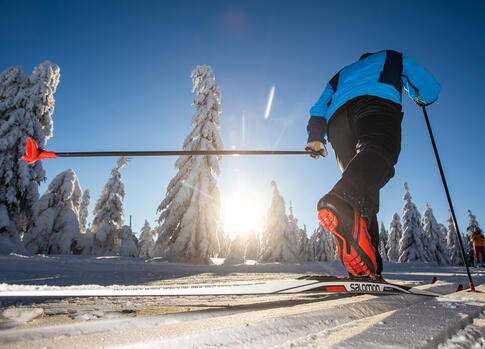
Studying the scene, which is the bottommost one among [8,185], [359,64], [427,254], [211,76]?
[427,254]

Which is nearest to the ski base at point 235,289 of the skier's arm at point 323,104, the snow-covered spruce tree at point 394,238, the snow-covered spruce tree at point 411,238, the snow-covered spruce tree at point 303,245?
the skier's arm at point 323,104

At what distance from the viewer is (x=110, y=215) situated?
22562mm

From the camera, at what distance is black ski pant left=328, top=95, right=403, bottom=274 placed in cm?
154

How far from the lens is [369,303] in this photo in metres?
1.12

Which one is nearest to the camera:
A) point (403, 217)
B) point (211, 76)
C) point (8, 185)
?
point (8, 185)

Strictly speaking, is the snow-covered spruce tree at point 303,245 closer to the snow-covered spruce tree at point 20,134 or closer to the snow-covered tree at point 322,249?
the snow-covered tree at point 322,249

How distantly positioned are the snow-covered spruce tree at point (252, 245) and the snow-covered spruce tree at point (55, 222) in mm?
25813

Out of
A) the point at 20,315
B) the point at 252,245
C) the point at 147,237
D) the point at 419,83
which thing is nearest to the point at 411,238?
the point at 252,245

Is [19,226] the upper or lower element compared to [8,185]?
lower

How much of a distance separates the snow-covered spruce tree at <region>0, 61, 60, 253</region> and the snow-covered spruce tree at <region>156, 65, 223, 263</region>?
A: 260 inches

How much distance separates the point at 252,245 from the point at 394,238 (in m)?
21.3

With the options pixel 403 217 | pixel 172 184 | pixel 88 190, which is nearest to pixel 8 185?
pixel 172 184

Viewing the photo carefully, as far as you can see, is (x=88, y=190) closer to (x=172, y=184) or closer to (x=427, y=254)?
(x=172, y=184)

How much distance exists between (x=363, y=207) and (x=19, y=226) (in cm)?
1634
